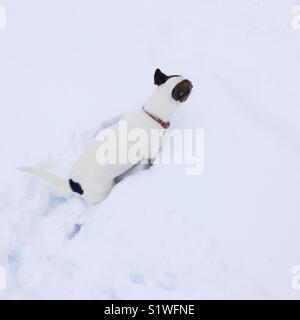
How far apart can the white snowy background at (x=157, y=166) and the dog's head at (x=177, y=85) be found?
0.28 meters

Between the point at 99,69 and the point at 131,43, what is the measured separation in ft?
1.12

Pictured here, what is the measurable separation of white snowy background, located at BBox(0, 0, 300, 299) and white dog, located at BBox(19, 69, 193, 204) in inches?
3.5

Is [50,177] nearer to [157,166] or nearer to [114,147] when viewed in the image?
[114,147]

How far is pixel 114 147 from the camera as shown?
2463 mm

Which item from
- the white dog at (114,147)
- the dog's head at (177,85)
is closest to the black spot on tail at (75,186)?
the white dog at (114,147)

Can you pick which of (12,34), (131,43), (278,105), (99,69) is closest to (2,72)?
(12,34)

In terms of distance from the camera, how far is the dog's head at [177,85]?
2467mm

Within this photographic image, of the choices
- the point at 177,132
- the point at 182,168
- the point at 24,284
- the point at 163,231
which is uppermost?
the point at 177,132

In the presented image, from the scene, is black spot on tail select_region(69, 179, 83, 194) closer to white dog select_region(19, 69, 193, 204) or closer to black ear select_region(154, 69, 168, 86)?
white dog select_region(19, 69, 193, 204)

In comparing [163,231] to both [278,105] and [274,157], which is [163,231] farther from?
[278,105]

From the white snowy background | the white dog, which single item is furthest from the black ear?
the white snowy background

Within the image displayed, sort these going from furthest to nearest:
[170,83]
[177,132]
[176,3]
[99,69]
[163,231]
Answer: [176,3]
[99,69]
[177,132]
[170,83]
[163,231]

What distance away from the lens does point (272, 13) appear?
3355mm

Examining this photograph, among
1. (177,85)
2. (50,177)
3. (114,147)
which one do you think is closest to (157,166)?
(114,147)
